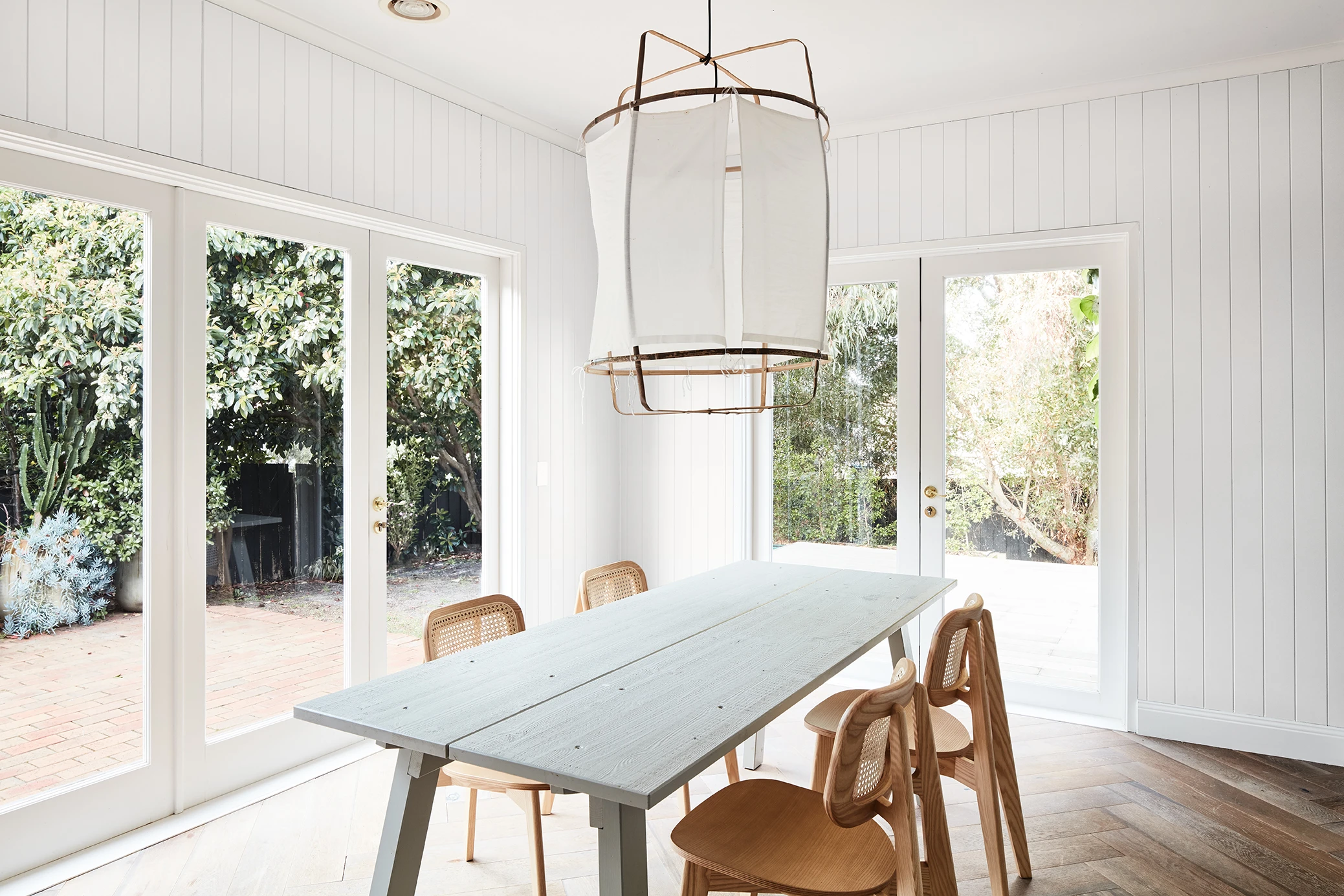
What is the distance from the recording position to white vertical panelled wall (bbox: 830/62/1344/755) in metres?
3.14

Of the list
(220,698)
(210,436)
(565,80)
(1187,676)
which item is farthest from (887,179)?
(220,698)

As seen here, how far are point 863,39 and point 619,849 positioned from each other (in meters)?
2.85

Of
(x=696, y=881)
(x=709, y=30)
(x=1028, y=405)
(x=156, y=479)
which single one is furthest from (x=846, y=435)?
(x=156, y=479)

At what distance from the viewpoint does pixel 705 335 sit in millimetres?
1673

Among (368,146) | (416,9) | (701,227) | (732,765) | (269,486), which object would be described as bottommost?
(732,765)

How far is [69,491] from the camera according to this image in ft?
7.97

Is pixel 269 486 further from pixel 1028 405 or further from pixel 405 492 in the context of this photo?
pixel 1028 405

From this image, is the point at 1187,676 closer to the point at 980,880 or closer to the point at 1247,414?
the point at 1247,414

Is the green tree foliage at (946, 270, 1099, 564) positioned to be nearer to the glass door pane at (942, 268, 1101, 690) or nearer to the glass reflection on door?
the glass door pane at (942, 268, 1101, 690)

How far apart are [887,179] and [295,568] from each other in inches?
121

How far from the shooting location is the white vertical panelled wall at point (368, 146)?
2.36 meters

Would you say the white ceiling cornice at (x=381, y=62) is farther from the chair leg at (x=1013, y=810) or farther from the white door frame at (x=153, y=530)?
the chair leg at (x=1013, y=810)

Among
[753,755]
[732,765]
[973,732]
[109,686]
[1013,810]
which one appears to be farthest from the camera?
[753,755]

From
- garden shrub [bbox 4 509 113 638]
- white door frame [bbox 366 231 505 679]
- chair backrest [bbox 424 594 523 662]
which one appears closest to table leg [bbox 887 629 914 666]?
chair backrest [bbox 424 594 523 662]
